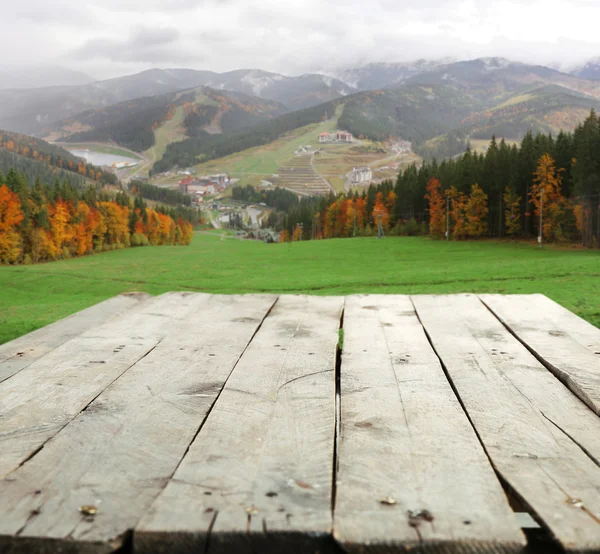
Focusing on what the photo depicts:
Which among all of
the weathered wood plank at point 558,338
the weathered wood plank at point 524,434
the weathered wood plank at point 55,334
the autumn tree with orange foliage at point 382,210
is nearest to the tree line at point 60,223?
the autumn tree with orange foliage at point 382,210

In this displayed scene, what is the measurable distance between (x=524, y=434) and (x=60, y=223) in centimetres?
8186

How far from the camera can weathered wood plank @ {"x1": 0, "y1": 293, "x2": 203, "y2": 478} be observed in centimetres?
163

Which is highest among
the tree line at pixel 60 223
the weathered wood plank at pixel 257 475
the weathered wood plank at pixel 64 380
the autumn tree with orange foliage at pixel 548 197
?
the autumn tree with orange foliage at pixel 548 197

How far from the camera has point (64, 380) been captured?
2.20 meters

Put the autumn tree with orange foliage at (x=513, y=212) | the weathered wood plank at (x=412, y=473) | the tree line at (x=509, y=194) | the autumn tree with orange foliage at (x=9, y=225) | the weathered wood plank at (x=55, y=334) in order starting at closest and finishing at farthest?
the weathered wood plank at (x=412, y=473)
the weathered wood plank at (x=55, y=334)
the tree line at (x=509, y=194)
the autumn tree with orange foliage at (x=513, y=212)
the autumn tree with orange foliage at (x=9, y=225)

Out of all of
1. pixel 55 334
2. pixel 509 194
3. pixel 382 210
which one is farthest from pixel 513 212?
pixel 55 334

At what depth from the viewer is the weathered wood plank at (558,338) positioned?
212cm

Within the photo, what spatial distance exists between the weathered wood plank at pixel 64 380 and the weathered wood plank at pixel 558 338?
1.85 metres

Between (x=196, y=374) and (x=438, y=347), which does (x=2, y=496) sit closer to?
(x=196, y=374)

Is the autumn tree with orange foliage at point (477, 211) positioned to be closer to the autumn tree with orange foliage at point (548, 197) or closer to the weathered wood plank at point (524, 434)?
the autumn tree with orange foliage at point (548, 197)

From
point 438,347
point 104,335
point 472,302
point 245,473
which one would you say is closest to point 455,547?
point 245,473

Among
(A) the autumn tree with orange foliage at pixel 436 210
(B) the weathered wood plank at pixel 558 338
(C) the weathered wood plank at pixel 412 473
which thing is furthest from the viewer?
(A) the autumn tree with orange foliage at pixel 436 210

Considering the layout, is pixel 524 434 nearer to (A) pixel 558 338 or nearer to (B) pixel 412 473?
(B) pixel 412 473

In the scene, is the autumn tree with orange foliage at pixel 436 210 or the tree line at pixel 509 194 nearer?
the tree line at pixel 509 194
